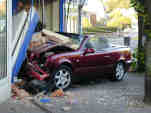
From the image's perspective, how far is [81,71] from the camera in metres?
9.16

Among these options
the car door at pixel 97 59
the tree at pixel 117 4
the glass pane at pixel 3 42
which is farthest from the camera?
the tree at pixel 117 4

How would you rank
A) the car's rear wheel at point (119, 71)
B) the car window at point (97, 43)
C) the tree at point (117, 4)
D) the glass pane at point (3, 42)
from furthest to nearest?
the tree at point (117, 4), the car's rear wheel at point (119, 71), the car window at point (97, 43), the glass pane at point (3, 42)

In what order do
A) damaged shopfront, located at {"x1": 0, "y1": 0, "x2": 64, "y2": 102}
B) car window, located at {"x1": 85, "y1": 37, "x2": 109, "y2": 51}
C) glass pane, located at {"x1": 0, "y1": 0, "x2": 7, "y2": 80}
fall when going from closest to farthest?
glass pane, located at {"x1": 0, "y1": 0, "x2": 7, "y2": 80}, damaged shopfront, located at {"x1": 0, "y1": 0, "x2": 64, "y2": 102}, car window, located at {"x1": 85, "y1": 37, "x2": 109, "y2": 51}

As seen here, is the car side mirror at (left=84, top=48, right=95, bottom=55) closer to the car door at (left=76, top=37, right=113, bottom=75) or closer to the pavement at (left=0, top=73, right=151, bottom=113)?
the car door at (left=76, top=37, right=113, bottom=75)

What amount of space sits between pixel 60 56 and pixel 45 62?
43 centimetres

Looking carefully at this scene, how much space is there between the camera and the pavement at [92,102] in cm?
663

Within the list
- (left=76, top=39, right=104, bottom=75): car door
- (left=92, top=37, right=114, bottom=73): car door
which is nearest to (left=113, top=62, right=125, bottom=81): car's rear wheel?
(left=92, top=37, right=114, bottom=73): car door

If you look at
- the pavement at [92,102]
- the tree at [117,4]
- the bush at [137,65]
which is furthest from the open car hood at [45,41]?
the tree at [117,4]

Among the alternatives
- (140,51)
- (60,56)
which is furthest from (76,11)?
(60,56)

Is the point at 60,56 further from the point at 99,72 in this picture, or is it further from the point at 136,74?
the point at 136,74

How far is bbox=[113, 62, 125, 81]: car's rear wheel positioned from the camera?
33.9 feet

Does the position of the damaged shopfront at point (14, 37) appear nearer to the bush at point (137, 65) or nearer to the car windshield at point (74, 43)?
the car windshield at point (74, 43)

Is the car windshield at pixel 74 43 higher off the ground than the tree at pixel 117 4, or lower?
lower

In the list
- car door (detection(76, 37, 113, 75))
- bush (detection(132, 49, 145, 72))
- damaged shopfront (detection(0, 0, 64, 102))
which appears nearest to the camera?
damaged shopfront (detection(0, 0, 64, 102))
